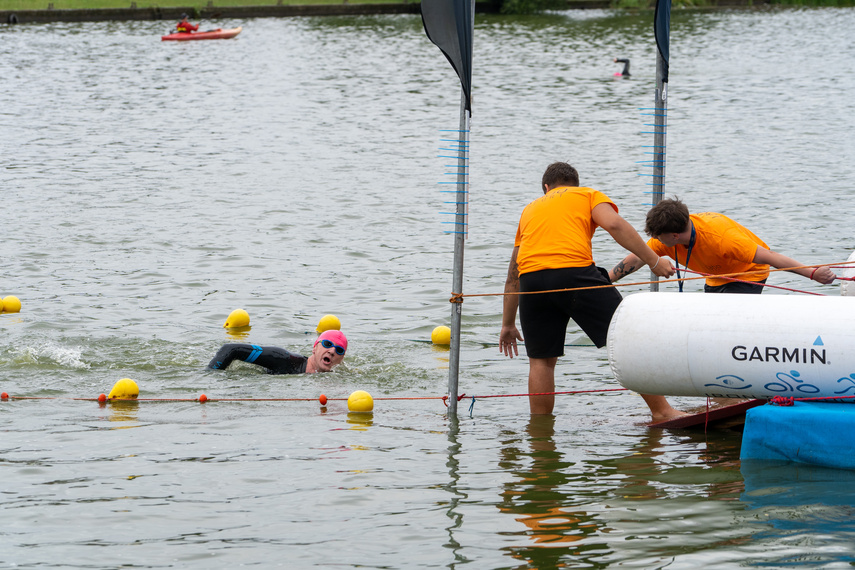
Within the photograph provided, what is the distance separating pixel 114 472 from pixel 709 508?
3.92 meters

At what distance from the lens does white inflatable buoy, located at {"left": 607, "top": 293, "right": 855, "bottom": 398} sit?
264 inches

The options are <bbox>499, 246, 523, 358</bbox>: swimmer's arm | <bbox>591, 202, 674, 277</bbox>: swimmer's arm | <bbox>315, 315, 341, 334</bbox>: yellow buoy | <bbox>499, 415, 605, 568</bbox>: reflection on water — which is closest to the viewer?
A: <bbox>499, 415, 605, 568</bbox>: reflection on water

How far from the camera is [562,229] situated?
304 inches

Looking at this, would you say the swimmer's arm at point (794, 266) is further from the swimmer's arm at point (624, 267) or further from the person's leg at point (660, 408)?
the person's leg at point (660, 408)

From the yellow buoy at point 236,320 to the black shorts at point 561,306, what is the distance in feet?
15.6

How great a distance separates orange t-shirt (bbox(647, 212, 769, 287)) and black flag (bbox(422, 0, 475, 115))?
191 centimetres

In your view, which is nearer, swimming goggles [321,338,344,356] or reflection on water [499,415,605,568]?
reflection on water [499,415,605,568]

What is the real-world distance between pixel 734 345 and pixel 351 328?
→ 584 cm

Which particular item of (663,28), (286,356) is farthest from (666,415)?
(286,356)

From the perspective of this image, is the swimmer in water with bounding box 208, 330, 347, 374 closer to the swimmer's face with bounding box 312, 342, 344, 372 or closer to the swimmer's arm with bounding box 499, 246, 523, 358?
the swimmer's face with bounding box 312, 342, 344, 372

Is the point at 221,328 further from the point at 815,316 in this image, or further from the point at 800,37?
the point at 800,37

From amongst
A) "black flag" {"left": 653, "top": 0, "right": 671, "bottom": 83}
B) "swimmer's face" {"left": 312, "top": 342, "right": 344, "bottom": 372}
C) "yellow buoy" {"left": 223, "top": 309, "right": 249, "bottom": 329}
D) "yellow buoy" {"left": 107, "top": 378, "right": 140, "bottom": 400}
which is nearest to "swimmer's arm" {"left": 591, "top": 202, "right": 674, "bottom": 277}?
"black flag" {"left": 653, "top": 0, "right": 671, "bottom": 83}

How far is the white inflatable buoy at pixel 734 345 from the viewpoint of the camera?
6711 mm

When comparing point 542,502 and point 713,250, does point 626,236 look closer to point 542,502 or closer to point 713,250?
point 713,250
